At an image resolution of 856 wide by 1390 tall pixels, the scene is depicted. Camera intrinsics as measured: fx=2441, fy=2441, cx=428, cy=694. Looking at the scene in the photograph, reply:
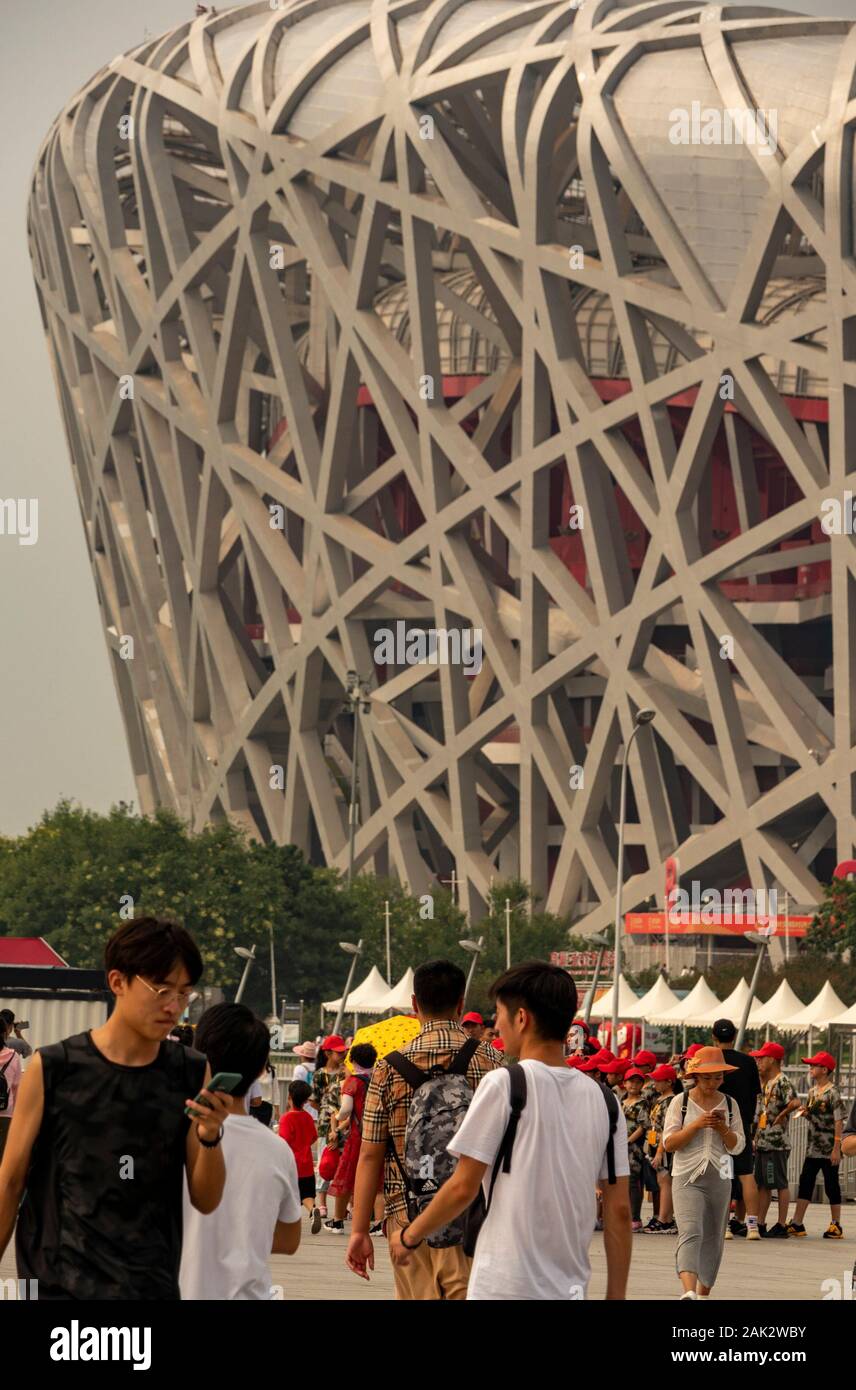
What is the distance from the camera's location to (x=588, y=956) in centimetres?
6981

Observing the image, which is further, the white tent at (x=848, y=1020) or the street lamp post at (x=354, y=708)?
the street lamp post at (x=354, y=708)

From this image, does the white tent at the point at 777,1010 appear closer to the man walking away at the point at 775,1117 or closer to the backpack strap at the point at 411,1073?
the man walking away at the point at 775,1117

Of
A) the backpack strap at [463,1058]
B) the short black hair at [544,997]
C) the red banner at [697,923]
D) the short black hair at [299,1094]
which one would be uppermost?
the short black hair at [544,997]

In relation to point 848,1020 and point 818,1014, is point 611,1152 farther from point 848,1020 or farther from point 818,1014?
point 818,1014

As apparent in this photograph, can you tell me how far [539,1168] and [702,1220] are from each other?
7.24m

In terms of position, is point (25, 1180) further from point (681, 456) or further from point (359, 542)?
point (359, 542)

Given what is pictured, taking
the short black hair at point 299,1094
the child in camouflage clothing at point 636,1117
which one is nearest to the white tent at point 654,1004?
the child in camouflage clothing at point 636,1117

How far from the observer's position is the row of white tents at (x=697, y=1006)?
45.7 m

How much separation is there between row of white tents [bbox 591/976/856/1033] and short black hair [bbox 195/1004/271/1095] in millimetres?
36520

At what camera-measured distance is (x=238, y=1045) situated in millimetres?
7258

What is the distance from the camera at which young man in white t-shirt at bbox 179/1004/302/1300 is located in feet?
23.2

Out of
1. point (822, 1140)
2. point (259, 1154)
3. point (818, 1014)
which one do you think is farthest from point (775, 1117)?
point (818, 1014)

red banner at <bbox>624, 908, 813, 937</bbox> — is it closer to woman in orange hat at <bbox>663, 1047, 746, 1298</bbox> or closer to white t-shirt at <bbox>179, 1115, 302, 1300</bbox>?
woman in orange hat at <bbox>663, 1047, 746, 1298</bbox>

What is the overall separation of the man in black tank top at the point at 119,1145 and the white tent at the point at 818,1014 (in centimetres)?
3845
